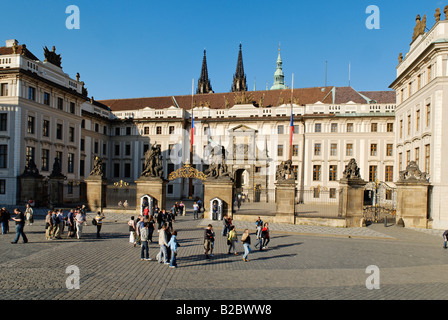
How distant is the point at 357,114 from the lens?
4531 centimetres

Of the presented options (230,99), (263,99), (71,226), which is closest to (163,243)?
(71,226)

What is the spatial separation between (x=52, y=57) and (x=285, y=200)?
3161 centimetres

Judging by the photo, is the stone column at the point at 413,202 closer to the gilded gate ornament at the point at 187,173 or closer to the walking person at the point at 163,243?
the gilded gate ornament at the point at 187,173

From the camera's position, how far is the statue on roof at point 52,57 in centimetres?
3766

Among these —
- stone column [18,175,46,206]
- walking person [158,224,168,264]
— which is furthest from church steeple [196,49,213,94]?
walking person [158,224,168,264]

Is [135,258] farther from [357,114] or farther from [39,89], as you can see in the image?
[357,114]

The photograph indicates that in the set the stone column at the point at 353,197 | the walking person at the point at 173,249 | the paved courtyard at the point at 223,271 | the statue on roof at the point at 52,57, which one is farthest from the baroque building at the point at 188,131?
the walking person at the point at 173,249

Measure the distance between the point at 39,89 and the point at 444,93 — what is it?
3686cm

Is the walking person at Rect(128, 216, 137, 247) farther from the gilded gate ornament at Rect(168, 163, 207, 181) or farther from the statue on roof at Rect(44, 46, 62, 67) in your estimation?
the statue on roof at Rect(44, 46, 62, 67)

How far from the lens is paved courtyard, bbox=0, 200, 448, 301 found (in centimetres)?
876

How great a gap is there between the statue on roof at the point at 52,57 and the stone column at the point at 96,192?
61.1 ft

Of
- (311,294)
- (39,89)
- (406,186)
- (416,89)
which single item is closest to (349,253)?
(311,294)

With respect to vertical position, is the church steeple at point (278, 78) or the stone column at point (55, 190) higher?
the church steeple at point (278, 78)

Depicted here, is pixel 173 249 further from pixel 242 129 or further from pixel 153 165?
pixel 242 129
